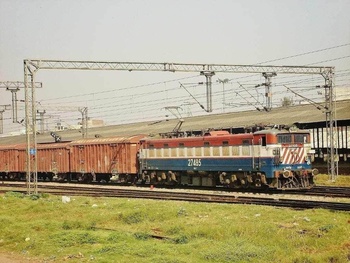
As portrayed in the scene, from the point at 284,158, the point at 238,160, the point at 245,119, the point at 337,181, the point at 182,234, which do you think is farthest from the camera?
the point at 245,119

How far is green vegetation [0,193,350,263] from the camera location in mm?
13672

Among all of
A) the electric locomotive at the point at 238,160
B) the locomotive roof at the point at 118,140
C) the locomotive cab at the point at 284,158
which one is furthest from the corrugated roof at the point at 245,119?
the locomotive cab at the point at 284,158

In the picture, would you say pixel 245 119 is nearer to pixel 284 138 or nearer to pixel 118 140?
pixel 118 140

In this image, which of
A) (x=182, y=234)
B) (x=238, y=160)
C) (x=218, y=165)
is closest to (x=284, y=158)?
(x=238, y=160)

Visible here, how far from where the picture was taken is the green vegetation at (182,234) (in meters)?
13.7

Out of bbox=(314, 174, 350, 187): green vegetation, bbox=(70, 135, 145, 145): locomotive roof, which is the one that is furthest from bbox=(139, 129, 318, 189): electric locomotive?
bbox=(314, 174, 350, 187): green vegetation

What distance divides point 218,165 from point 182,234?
603 inches

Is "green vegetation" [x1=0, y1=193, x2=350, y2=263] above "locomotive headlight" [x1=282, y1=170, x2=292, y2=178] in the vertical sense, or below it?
below

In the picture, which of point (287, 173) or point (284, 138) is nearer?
→ point (287, 173)

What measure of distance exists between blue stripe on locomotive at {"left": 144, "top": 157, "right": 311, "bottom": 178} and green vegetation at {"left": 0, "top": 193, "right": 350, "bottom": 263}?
6.60 m

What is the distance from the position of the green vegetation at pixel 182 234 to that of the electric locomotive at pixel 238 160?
6.82 m

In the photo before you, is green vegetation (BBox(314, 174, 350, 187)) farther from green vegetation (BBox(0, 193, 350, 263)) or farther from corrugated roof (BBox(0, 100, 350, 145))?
green vegetation (BBox(0, 193, 350, 263))

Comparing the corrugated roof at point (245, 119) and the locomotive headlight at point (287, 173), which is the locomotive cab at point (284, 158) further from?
the corrugated roof at point (245, 119)

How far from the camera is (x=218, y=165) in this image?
3164 centimetres
